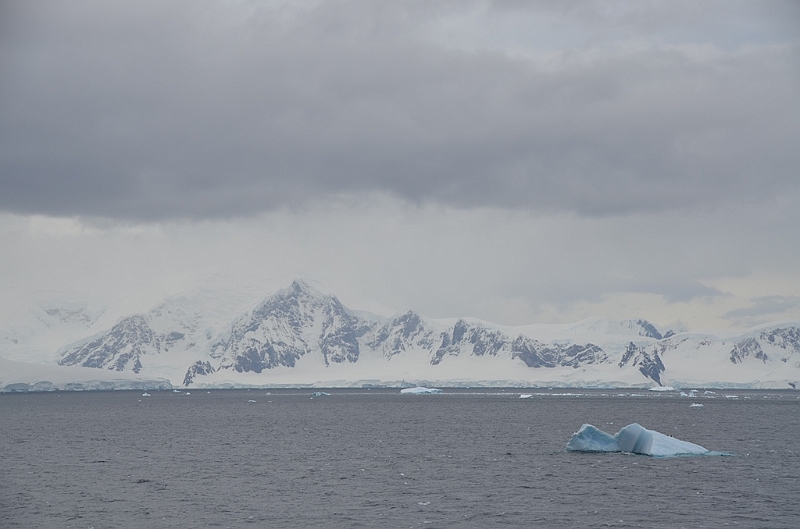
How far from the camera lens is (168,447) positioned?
319 feet

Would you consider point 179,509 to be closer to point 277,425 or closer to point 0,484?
point 0,484

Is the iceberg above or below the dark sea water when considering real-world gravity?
above

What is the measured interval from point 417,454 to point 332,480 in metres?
20.1

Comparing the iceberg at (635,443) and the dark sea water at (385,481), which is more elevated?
the iceberg at (635,443)

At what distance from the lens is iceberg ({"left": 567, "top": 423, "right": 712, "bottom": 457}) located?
82562 mm

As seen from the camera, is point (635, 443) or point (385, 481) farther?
point (635, 443)

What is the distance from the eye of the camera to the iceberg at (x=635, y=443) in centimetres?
8256

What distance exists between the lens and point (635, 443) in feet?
280

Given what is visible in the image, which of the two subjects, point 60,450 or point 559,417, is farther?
point 559,417

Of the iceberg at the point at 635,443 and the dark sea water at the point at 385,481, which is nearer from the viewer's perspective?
the dark sea water at the point at 385,481

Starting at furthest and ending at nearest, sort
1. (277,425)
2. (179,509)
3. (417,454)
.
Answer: (277,425) < (417,454) < (179,509)

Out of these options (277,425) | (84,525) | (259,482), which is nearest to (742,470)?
(259,482)

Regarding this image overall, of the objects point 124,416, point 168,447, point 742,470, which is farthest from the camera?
point 124,416

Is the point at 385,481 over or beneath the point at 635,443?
beneath
